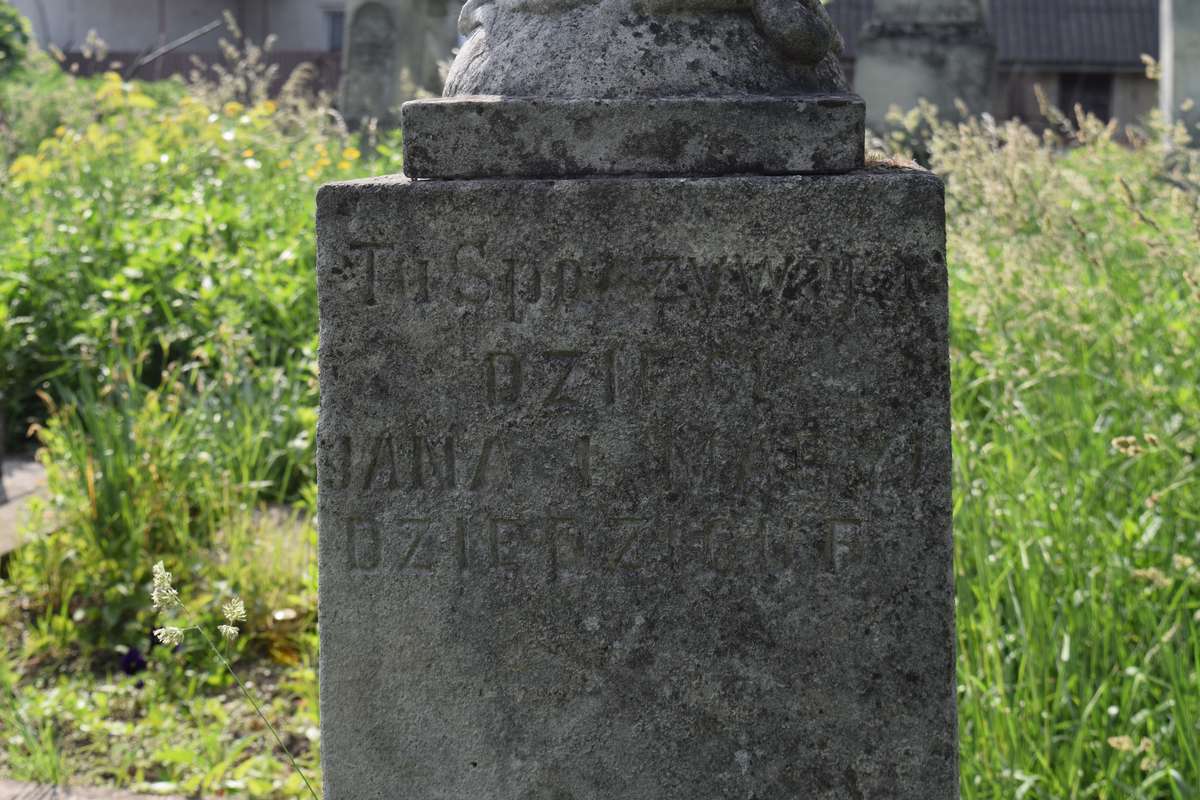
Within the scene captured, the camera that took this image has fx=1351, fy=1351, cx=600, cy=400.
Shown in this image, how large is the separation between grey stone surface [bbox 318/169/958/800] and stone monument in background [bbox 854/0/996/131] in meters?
7.05

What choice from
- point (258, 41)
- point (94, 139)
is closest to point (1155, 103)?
point (258, 41)

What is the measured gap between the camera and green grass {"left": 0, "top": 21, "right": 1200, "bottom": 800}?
2605 mm

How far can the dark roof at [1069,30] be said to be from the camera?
19.9 metres

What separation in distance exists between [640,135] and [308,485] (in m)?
2.70

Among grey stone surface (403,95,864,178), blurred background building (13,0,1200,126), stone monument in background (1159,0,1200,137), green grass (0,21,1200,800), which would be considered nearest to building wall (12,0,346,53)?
blurred background building (13,0,1200,126)

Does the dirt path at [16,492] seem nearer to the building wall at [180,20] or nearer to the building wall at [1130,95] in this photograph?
the building wall at [180,20]

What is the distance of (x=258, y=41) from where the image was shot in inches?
880

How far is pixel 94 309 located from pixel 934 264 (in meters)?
4.02

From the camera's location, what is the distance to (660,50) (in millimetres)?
1802

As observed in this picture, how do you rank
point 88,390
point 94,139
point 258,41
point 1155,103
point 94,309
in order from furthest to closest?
1. point 258,41
2. point 1155,103
3. point 94,139
4. point 94,309
5. point 88,390

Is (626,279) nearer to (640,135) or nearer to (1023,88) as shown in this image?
(640,135)

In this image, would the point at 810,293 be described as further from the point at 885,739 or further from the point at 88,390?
the point at 88,390

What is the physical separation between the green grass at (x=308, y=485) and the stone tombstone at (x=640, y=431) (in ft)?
2.63

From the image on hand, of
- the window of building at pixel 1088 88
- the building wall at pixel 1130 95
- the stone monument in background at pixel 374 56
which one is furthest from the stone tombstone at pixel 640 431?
Result: the window of building at pixel 1088 88
